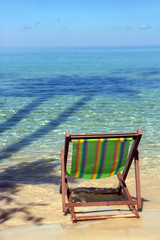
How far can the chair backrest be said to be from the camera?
3.93 meters

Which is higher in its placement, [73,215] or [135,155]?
[135,155]

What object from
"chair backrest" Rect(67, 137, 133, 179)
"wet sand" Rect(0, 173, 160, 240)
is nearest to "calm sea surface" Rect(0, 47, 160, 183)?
"wet sand" Rect(0, 173, 160, 240)

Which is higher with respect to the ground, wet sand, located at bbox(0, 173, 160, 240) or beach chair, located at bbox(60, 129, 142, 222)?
beach chair, located at bbox(60, 129, 142, 222)

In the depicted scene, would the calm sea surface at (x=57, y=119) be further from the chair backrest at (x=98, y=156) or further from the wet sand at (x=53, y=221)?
the chair backrest at (x=98, y=156)

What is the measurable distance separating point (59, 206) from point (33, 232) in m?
0.78

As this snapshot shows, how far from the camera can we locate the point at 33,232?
367cm

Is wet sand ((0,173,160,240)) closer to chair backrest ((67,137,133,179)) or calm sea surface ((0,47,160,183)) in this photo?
chair backrest ((67,137,133,179))

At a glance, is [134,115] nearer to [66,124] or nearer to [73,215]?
[66,124]

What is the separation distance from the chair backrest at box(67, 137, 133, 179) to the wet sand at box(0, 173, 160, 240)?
1.91 ft

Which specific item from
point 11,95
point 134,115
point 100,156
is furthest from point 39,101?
point 100,156

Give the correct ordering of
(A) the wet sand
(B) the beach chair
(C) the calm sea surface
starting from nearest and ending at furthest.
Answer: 1. (A) the wet sand
2. (B) the beach chair
3. (C) the calm sea surface

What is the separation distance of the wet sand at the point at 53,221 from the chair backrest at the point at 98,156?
0.58 m

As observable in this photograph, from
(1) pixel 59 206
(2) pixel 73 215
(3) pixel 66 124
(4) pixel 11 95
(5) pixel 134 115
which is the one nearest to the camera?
(2) pixel 73 215

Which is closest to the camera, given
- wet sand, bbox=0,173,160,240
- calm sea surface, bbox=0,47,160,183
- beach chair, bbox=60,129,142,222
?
wet sand, bbox=0,173,160,240
